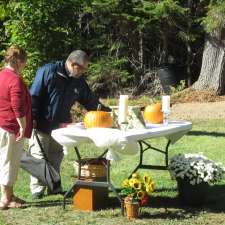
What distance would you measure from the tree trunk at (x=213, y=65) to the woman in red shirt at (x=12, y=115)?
960 centimetres

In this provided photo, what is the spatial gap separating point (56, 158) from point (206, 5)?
986cm

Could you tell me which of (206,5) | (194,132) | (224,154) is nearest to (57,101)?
(224,154)

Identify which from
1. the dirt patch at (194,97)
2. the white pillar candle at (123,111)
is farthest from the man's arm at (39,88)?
the dirt patch at (194,97)

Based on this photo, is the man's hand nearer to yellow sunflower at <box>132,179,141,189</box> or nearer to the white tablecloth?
the white tablecloth

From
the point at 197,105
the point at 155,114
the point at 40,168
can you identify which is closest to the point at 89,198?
the point at 40,168

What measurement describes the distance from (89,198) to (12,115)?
1110 millimetres

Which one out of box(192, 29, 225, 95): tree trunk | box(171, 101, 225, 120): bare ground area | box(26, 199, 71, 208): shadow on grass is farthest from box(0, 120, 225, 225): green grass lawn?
box(192, 29, 225, 95): tree trunk

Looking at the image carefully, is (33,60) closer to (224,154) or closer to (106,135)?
(224,154)

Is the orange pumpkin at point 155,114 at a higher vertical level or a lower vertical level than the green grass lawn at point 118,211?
higher

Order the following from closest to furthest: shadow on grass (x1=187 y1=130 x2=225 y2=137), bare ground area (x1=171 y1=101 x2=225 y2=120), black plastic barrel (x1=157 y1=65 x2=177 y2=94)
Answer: shadow on grass (x1=187 y1=130 x2=225 y2=137)
bare ground area (x1=171 y1=101 x2=225 y2=120)
black plastic barrel (x1=157 y1=65 x2=177 y2=94)

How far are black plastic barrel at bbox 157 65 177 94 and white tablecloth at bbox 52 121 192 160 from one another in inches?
393

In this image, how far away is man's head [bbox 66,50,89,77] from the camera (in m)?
6.50

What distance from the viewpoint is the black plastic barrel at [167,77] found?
16253 mm

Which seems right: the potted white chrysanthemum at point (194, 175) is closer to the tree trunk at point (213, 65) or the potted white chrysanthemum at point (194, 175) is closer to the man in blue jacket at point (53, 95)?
the man in blue jacket at point (53, 95)
